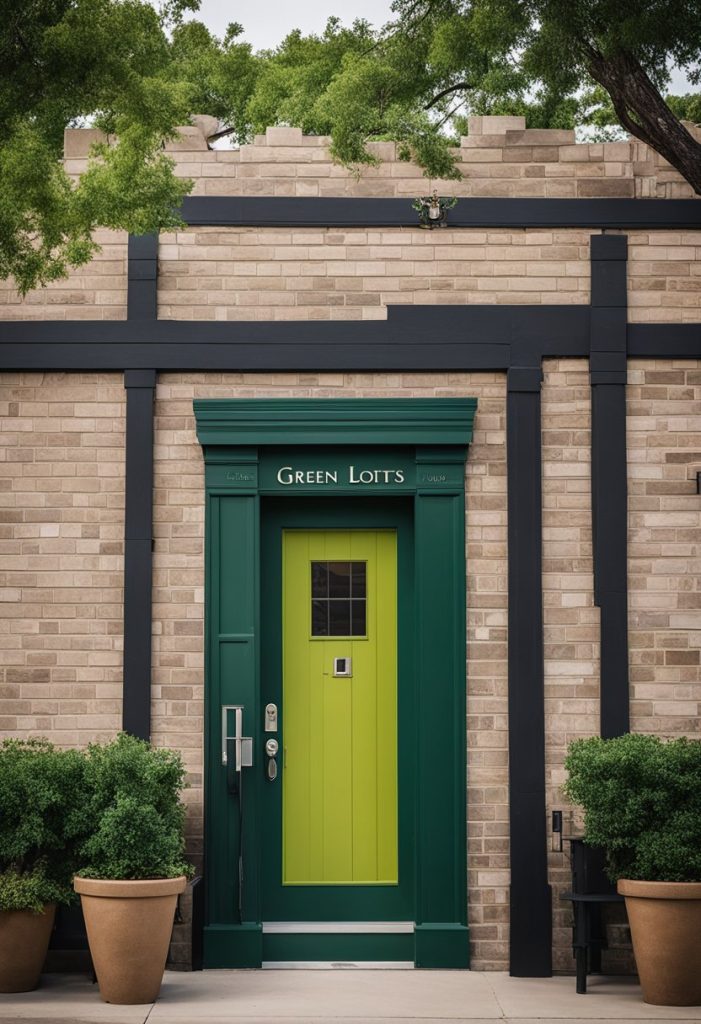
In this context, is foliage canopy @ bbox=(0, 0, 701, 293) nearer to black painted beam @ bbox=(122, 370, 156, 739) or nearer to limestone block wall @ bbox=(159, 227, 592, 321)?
limestone block wall @ bbox=(159, 227, 592, 321)

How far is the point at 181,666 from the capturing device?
9008mm

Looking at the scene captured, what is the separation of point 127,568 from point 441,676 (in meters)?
2.09

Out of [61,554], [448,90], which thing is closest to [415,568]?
[61,554]

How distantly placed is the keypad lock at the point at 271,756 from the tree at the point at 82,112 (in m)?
3.24

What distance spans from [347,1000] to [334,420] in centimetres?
349

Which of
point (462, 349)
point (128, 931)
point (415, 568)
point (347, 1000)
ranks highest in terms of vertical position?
point (462, 349)

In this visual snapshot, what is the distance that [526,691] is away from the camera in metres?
8.92

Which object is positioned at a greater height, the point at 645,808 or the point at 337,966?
the point at 645,808

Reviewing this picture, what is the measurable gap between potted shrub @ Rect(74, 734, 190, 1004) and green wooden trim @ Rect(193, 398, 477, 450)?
2220 mm

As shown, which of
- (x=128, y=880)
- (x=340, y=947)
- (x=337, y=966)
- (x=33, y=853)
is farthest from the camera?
(x=340, y=947)

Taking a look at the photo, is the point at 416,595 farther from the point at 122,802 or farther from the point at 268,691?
the point at 122,802

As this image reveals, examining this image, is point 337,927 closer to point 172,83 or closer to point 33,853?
point 33,853

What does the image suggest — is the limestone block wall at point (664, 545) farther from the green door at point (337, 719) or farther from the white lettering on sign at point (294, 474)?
the white lettering on sign at point (294, 474)

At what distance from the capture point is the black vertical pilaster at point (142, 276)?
361 inches
